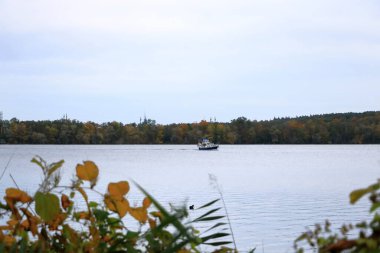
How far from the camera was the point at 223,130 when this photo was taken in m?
189

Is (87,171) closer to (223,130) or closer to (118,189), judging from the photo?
(118,189)

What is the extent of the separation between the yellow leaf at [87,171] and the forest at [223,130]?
6456 inches

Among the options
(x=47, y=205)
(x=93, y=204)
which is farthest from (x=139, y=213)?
(x=47, y=205)

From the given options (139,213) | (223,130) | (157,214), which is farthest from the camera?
(223,130)

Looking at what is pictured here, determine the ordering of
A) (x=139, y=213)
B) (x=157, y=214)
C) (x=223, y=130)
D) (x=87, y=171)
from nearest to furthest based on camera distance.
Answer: (x=87, y=171) → (x=139, y=213) → (x=157, y=214) → (x=223, y=130)

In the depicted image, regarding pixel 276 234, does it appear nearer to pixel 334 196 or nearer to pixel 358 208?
pixel 358 208

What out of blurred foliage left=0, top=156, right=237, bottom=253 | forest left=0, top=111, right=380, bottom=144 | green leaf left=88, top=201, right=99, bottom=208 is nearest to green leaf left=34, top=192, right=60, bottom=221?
blurred foliage left=0, top=156, right=237, bottom=253

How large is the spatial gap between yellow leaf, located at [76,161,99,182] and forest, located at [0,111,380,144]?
538 ft

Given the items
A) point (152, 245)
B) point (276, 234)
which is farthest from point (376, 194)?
point (276, 234)

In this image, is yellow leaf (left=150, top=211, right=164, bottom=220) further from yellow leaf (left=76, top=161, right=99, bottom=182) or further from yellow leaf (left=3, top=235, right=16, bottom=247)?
yellow leaf (left=3, top=235, right=16, bottom=247)

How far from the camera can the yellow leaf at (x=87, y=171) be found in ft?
6.41

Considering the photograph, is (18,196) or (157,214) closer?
(18,196)

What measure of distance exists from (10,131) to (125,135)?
134 feet

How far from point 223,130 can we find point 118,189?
615 ft
